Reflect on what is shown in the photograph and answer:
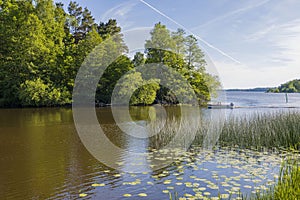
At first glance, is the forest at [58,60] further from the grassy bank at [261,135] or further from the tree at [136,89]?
the grassy bank at [261,135]

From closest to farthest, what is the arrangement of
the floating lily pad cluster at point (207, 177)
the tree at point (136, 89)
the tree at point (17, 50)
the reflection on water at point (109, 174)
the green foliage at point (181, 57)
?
the floating lily pad cluster at point (207, 177)
the reflection on water at point (109, 174)
the tree at point (17, 50)
the tree at point (136, 89)
the green foliage at point (181, 57)

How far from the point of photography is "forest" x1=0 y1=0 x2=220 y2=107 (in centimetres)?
2748

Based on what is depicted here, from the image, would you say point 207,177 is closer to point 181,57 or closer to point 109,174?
point 109,174

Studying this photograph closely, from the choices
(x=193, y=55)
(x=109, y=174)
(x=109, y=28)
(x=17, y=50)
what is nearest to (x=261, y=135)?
(x=109, y=174)

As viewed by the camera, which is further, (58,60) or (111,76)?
(111,76)

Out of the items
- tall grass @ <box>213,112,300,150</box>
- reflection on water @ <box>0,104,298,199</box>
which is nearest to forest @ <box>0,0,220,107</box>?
tall grass @ <box>213,112,300,150</box>

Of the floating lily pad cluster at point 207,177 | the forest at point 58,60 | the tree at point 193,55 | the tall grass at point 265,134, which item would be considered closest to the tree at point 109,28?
the forest at point 58,60

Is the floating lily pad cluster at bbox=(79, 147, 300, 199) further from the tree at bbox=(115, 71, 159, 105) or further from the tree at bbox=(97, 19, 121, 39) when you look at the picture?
the tree at bbox=(97, 19, 121, 39)

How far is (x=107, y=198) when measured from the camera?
490cm

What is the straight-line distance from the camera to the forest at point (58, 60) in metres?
27.5

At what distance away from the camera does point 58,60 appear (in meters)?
29.7

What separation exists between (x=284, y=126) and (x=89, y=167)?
20.5 feet

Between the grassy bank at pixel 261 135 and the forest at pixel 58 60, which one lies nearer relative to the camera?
the grassy bank at pixel 261 135

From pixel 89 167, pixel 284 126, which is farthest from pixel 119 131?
pixel 284 126
